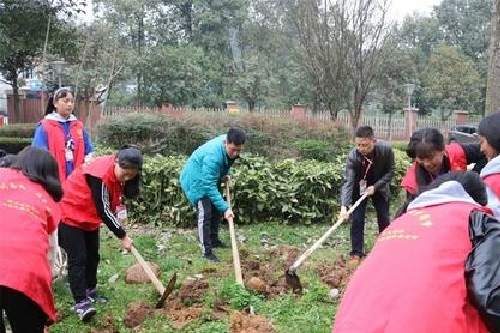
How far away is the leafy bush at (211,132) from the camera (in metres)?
10.1

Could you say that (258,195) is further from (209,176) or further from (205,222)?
(209,176)

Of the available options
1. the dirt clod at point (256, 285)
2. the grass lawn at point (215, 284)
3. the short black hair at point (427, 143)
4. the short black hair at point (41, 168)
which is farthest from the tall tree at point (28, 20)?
the short black hair at point (427, 143)

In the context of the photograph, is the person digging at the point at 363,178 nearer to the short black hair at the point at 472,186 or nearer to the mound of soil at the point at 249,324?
the mound of soil at the point at 249,324

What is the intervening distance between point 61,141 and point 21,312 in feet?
7.98

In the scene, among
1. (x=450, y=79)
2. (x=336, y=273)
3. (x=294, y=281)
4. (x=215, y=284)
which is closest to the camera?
(x=294, y=281)

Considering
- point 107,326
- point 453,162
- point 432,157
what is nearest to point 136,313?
point 107,326

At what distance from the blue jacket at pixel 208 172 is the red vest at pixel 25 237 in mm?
2792

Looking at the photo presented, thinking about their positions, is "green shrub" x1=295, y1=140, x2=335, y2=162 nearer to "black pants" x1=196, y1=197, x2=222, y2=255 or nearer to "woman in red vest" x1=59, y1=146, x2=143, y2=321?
"black pants" x1=196, y1=197, x2=222, y2=255

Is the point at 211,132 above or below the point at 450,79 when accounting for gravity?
below

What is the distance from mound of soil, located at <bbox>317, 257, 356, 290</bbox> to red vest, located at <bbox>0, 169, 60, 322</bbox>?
2727 mm

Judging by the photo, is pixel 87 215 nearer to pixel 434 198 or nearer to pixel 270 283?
pixel 270 283

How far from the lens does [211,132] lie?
10.5 metres

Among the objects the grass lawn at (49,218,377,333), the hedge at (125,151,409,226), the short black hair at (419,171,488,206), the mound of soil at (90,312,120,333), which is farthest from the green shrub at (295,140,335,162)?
the short black hair at (419,171,488,206)

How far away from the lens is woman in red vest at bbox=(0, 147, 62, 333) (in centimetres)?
281
